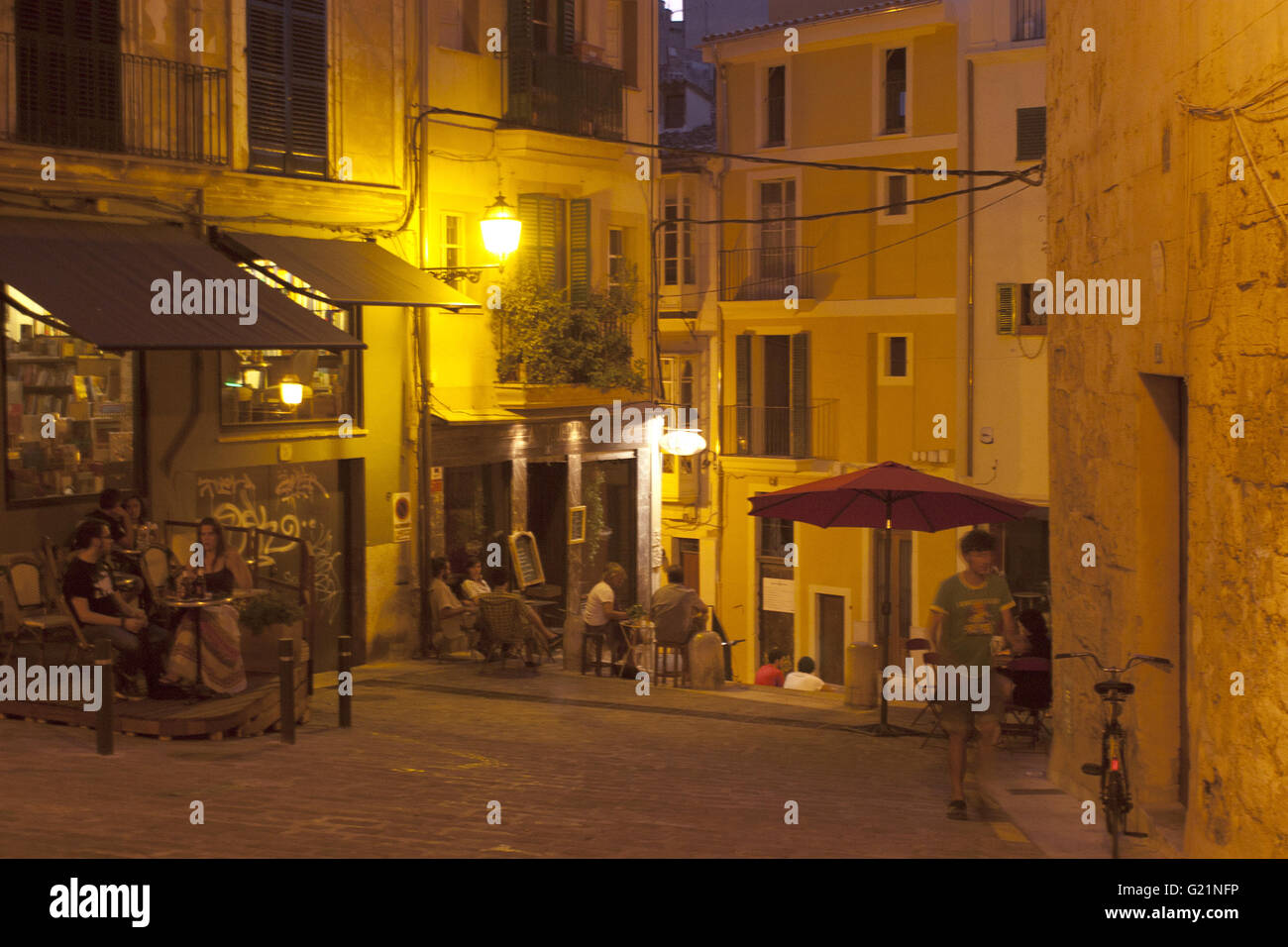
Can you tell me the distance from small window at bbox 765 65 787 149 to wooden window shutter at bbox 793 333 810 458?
4.57 meters

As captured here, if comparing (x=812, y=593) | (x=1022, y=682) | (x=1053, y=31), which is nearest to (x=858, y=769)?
(x=1022, y=682)

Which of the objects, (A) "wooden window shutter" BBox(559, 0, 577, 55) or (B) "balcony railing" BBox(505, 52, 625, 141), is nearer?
(B) "balcony railing" BBox(505, 52, 625, 141)

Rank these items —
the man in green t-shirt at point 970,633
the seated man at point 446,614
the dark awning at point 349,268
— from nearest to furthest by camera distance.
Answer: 1. the man in green t-shirt at point 970,633
2. the dark awning at point 349,268
3. the seated man at point 446,614

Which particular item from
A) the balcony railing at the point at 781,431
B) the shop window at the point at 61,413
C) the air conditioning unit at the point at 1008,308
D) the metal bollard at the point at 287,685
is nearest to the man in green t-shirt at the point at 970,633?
the metal bollard at the point at 287,685

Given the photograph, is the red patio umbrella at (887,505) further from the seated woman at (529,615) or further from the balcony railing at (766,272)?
the balcony railing at (766,272)

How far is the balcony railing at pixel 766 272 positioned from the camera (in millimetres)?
32188

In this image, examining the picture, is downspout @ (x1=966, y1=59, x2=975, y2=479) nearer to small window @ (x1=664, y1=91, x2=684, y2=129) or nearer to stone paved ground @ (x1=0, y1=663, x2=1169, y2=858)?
small window @ (x1=664, y1=91, x2=684, y2=129)

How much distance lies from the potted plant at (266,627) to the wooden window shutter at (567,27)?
12.0 m

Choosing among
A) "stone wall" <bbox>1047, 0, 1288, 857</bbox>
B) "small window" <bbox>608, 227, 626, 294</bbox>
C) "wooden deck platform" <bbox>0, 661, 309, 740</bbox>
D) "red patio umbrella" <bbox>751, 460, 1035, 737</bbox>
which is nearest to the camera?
"stone wall" <bbox>1047, 0, 1288, 857</bbox>

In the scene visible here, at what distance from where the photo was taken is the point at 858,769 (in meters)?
11.6

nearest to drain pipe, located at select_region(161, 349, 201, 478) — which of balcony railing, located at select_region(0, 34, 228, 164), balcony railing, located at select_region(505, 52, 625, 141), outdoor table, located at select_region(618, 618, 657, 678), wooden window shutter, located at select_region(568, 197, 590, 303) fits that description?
balcony railing, located at select_region(0, 34, 228, 164)

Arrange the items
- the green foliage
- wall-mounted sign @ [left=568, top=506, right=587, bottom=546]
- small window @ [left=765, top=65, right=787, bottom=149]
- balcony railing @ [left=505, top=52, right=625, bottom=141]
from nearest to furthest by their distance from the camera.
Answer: the green foliage
balcony railing @ [left=505, top=52, right=625, bottom=141]
wall-mounted sign @ [left=568, top=506, right=587, bottom=546]
small window @ [left=765, top=65, right=787, bottom=149]

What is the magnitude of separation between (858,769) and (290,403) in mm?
8184

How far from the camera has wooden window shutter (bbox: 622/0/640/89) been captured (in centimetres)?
2341
